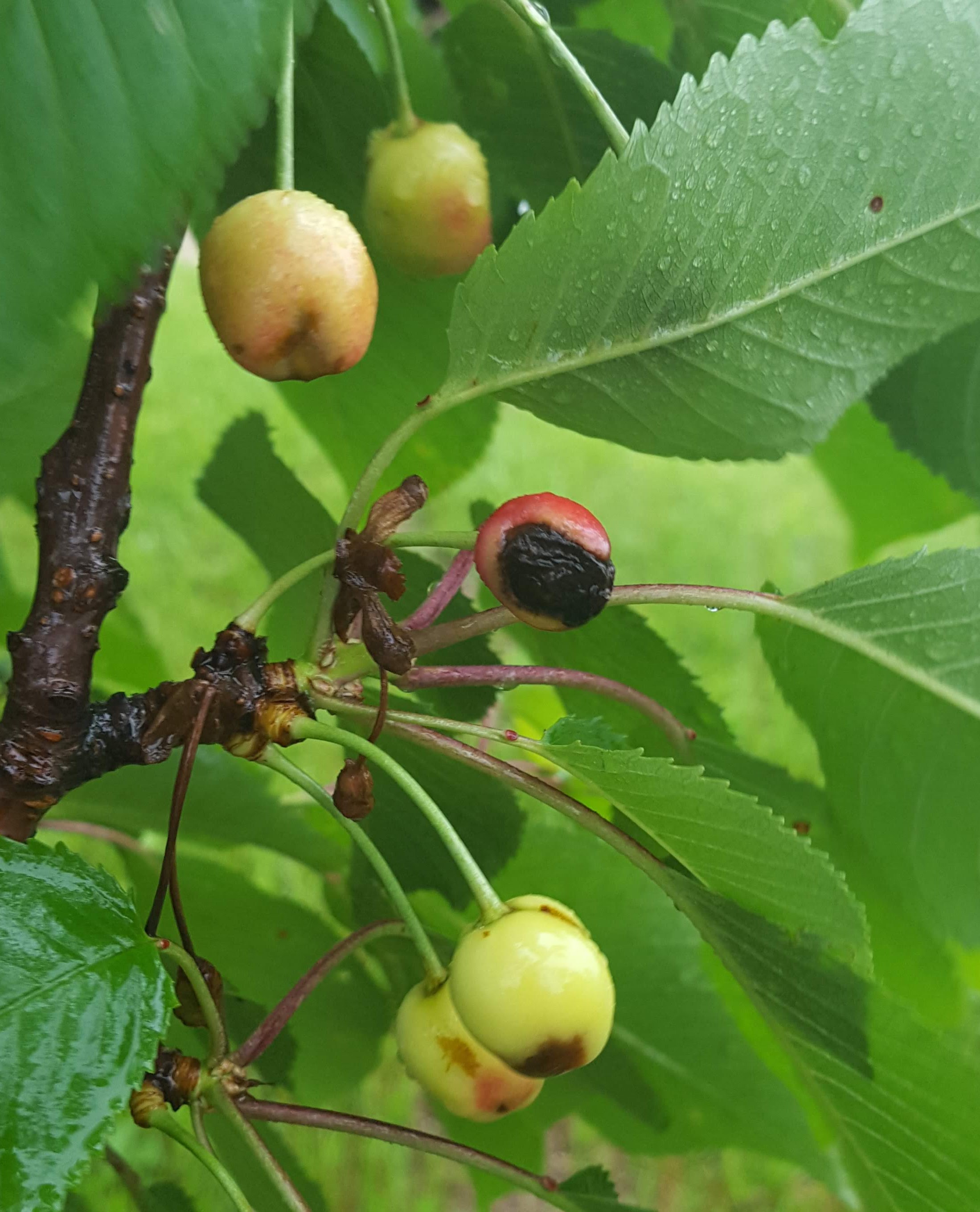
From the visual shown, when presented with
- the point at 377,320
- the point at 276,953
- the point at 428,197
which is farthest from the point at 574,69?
the point at 276,953

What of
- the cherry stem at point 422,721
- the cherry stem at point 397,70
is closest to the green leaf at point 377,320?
the cherry stem at point 397,70

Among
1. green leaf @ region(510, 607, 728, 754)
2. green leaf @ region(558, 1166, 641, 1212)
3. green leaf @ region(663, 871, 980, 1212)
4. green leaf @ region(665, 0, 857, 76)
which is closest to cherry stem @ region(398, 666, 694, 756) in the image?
green leaf @ region(510, 607, 728, 754)

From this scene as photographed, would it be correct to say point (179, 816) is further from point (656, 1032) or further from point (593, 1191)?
point (656, 1032)

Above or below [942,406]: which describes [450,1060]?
below

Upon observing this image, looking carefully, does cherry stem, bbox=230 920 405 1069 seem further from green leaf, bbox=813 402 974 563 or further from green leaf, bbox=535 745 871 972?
green leaf, bbox=813 402 974 563

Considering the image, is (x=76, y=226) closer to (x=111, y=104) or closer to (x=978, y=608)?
(x=111, y=104)
